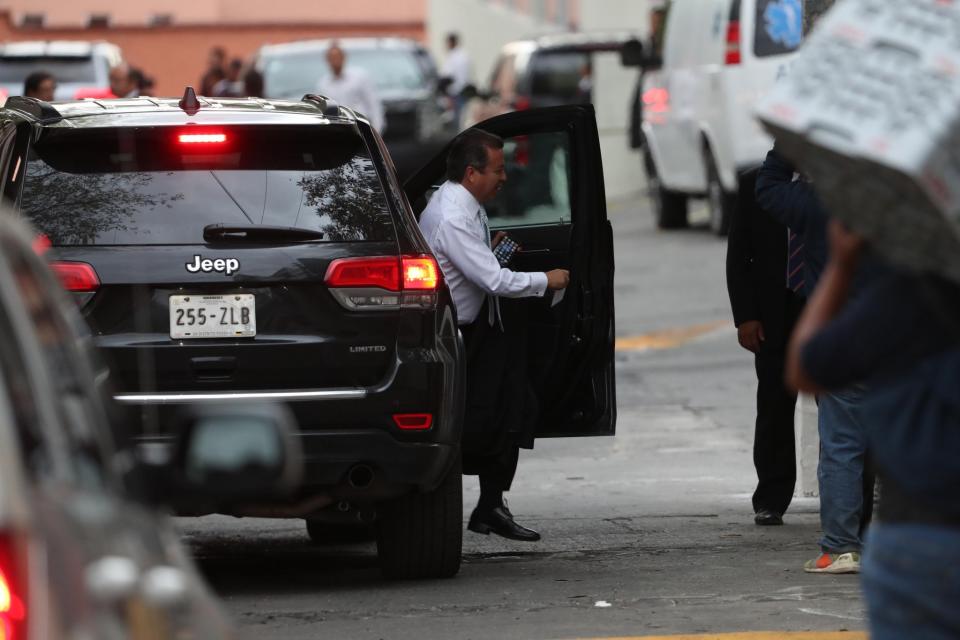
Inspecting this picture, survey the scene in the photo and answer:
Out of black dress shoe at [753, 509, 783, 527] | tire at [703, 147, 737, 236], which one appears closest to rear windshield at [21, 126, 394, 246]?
black dress shoe at [753, 509, 783, 527]

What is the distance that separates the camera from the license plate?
728 cm

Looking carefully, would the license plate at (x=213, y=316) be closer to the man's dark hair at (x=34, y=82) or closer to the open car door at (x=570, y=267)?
the open car door at (x=570, y=267)

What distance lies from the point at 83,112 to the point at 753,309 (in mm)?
3012

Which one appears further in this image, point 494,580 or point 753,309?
point 753,309

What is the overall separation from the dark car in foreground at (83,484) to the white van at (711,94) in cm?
1339

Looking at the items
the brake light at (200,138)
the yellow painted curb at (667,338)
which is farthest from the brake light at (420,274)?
the yellow painted curb at (667,338)

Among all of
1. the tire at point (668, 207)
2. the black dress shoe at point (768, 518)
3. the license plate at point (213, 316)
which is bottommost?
the tire at point (668, 207)

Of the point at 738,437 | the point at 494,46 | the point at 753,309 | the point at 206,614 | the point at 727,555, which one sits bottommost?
the point at 494,46

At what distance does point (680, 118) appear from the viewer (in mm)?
20953

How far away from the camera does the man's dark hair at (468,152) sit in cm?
861

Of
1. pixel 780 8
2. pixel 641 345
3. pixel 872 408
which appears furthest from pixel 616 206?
pixel 872 408

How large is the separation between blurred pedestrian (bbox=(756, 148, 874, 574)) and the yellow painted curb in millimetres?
7902

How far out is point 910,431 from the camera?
3.80 meters

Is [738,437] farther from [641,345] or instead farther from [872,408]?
[872,408]
